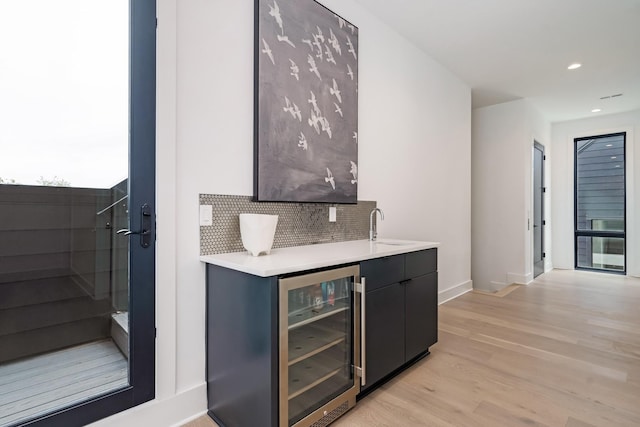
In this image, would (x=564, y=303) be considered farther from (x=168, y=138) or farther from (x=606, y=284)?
(x=168, y=138)

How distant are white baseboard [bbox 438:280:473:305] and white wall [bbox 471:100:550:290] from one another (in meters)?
1.09

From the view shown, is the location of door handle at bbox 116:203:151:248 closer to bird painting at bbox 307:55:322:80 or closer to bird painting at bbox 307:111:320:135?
bird painting at bbox 307:111:320:135

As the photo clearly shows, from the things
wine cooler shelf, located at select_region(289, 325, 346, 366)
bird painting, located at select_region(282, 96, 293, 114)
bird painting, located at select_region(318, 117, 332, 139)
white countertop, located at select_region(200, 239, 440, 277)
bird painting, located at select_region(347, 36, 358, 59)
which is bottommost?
wine cooler shelf, located at select_region(289, 325, 346, 366)

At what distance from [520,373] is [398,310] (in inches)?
37.8

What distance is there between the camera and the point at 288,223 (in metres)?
2.23

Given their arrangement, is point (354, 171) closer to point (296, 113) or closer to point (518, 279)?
point (296, 113)

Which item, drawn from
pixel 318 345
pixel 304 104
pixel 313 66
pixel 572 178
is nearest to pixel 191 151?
pixel 304 104

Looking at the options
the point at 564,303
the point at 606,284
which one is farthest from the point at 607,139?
the point at 564,303

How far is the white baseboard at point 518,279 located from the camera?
491 cm

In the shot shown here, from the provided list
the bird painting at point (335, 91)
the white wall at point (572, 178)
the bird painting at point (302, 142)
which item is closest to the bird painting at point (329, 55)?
the bird painting at point (335, 91)

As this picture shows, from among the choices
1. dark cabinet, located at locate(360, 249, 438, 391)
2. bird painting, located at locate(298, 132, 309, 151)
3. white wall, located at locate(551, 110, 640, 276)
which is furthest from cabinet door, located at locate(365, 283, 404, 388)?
white wall, located at locate(551, 110, 640, 276)

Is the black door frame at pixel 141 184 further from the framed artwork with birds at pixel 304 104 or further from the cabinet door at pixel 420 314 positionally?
the cabinet door at pixel 420 314

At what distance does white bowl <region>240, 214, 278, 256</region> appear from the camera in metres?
1.79

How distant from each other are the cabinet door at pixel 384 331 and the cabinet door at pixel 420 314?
95 millimetres
